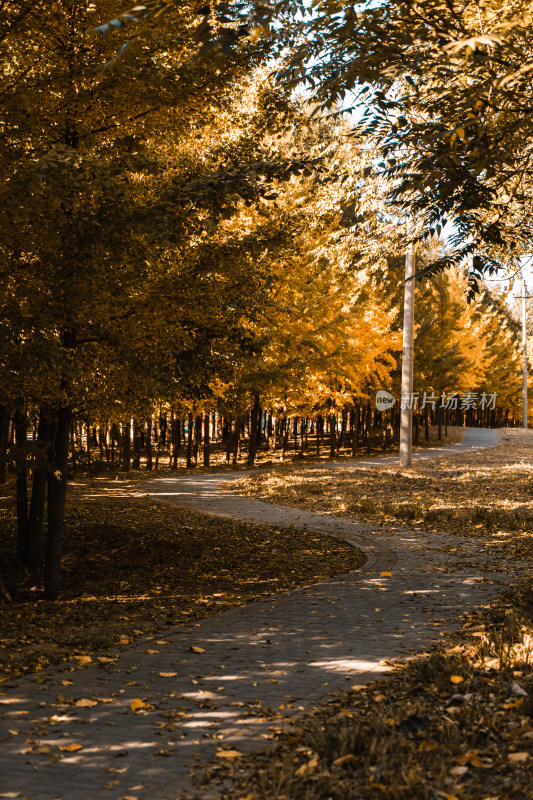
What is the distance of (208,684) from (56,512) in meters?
3.88

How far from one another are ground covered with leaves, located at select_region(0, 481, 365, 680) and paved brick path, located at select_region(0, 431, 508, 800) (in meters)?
0.55

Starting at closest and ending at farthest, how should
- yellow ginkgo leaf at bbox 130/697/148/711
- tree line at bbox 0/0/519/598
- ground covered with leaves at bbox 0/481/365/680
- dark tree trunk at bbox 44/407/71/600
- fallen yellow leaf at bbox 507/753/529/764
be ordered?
fallen yellow leaf at bbox 507/753/529/764 → yellow ginkgo leaf at bbox 130/697/148/711 → ground covered with leaves at bbox 0/481/365/680 → tree line at bbox 0/0/519/598 → dark tree trunk at bbox 44/407/71/600

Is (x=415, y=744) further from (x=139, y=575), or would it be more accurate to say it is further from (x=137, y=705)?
(x=139, y=575)

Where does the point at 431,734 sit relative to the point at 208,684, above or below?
above

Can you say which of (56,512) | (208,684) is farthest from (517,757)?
(56,512)

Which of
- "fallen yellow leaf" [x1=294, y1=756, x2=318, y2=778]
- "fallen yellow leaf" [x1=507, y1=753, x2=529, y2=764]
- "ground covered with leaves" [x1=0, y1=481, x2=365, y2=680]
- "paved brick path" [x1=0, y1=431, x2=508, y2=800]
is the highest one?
"fallen yellow leaf" [x1=507, y1=753, x2=529, y2=764]

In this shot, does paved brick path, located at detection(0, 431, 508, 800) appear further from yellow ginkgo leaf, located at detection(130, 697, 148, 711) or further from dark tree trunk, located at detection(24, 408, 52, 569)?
dark tree trunk, located at detection(24, 408, 52, 569)

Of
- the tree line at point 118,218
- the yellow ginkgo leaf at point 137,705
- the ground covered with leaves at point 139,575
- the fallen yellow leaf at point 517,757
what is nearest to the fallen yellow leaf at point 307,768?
the fallen yellow leaf at point 517,757

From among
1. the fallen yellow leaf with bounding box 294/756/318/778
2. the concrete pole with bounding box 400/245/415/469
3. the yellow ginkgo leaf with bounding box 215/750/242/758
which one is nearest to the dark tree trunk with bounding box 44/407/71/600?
the yellow ginkgo leaf with bounding box 215/750/242/758

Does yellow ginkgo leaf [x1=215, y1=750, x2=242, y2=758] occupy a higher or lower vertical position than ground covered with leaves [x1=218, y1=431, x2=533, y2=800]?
lower

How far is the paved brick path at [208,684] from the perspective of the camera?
335 centimetres

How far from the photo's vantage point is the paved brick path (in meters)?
3.35

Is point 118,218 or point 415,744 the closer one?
point 415,744

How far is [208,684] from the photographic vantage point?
14.9 feet
